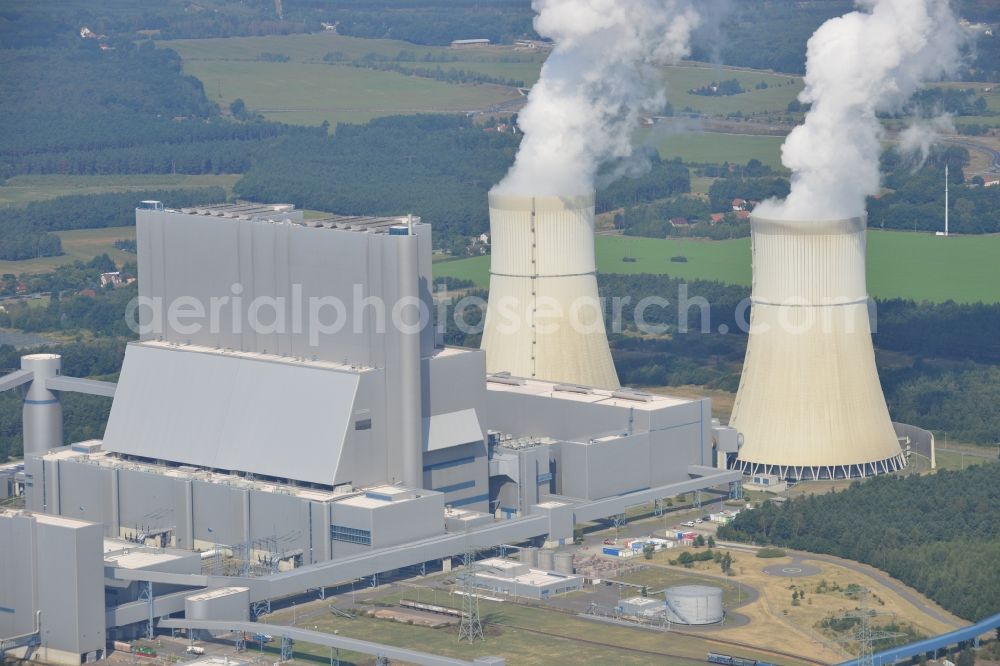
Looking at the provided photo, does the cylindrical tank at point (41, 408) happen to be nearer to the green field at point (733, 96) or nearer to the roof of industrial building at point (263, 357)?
the roof of industrial building at point (263, 357)

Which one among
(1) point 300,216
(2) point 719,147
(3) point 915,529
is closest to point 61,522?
(1) point 300,216

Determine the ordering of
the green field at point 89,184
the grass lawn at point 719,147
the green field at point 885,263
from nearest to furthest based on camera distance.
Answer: the green field at point 885,263 → the grass lawn at point 719,147 → the green field at point 89,184

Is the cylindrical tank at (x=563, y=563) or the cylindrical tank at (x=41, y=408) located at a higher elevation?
the cylindrical tank at (x=41, y=408)

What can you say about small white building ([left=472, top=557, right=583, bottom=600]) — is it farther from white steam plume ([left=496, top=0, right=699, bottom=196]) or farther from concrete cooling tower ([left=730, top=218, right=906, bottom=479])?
white steam plume ([left=496, top=0, right=699, bottom=196])

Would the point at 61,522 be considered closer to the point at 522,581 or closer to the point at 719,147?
the point at 522,581

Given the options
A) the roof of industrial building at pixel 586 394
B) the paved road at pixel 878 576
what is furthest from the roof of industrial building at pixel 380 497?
the roof of industrial building at pixel 586 394
